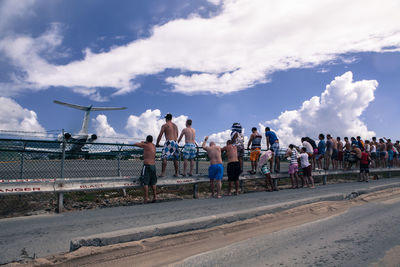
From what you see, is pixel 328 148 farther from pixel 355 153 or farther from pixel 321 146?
pixel 355 153

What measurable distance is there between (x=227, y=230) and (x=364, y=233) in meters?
2.17

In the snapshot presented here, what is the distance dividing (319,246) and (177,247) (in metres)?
1.91

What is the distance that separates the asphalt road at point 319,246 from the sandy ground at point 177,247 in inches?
6.7

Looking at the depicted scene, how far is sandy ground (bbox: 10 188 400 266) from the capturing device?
3.43 m

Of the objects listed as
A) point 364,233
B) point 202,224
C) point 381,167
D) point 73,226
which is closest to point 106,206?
point 73,226

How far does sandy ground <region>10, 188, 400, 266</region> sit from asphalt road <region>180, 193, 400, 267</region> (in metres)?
0.17

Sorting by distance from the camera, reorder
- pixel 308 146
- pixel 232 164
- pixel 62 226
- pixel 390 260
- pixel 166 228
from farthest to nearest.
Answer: pixel 308 146
pixel 232 164
pixel 62 226
pixel 166 228
pixel 390 260

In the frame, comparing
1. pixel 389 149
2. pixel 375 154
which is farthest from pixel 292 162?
pixel 389 149

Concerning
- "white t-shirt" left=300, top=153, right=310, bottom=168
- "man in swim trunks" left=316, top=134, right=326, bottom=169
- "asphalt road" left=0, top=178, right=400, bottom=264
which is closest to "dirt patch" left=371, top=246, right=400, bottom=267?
"asphalt road" left=0, top=178, right=400, bottom=264

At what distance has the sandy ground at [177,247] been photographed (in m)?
3.43

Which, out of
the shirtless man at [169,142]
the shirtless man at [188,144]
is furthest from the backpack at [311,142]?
the shirtless man at [169,142]

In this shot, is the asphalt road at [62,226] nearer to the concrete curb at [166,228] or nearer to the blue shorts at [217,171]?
the concrete curb at [166,228]

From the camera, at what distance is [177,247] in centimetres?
402

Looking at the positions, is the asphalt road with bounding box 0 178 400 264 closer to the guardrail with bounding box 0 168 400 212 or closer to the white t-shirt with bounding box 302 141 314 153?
the guardrail with bounding box 0 168 400 212
